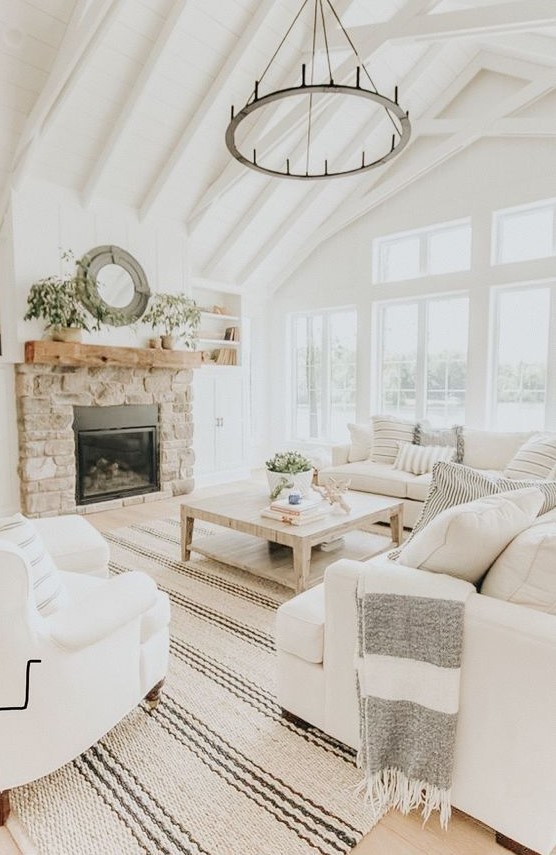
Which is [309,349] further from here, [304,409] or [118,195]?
[118,195]

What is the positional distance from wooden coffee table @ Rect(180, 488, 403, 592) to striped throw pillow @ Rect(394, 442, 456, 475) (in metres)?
0.94

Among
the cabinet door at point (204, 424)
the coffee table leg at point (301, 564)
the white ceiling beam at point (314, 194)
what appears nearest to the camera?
the coffee table leg at point (301, 564)

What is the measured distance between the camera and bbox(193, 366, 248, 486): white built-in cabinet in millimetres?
6055

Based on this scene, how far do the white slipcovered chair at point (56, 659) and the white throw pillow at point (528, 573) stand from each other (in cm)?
107

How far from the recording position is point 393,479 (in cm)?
414

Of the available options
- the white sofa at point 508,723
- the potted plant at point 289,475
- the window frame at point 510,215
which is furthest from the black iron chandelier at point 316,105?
the white sofa at point 508,723

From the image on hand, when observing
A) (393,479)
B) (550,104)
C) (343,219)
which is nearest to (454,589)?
(393,479)

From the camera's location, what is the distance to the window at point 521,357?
4.79 m

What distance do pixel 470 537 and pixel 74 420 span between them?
426cm

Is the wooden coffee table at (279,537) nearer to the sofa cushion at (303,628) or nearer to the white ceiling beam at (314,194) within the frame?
the sofa cushion at (303,628)

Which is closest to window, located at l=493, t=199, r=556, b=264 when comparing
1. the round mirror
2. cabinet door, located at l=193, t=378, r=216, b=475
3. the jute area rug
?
cabinet door, located at l=193, t=378, r=216, b=475

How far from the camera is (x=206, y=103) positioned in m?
4.27

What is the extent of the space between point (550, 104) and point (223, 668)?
5.40 metres

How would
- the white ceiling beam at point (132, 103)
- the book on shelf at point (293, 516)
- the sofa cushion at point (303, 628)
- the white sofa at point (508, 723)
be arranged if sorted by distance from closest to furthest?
the white sofa at point (508, 723) < the sofa cushion at point (303, 628) < the book on shelf at point (293, 516) < the white ceiling beam at point (132, 103)
